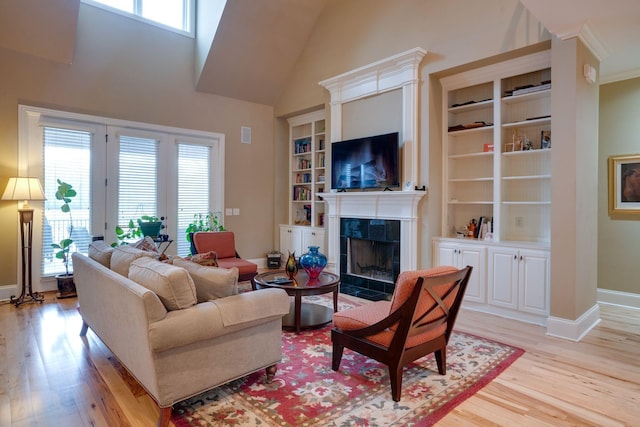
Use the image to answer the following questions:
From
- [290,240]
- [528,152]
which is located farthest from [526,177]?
[290,240]

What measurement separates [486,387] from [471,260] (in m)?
2.04

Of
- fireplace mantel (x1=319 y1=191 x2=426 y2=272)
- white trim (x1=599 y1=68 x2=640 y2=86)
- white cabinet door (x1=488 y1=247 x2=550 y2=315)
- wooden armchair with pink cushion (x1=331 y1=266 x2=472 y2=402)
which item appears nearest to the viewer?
wooden armchair with pink cushion (x1=331 y1=266 x2=472 y2=402)

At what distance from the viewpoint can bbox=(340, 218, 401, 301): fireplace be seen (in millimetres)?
5148

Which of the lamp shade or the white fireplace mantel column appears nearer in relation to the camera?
the lamp shade

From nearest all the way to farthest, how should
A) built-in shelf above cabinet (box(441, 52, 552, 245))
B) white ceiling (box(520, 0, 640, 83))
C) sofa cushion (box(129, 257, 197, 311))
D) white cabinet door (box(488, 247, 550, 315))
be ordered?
sofa cushion (box(129, 257, 197, 311)) < white ceiling (box(520, 0, 640, 83)) < white cabinet door (box(488, 247, 550, 315)) < built-in shelf above cabinet (box(441, 52, 552, 245))

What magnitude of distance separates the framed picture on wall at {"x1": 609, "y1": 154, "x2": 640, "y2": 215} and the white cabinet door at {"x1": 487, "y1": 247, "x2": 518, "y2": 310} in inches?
68.9

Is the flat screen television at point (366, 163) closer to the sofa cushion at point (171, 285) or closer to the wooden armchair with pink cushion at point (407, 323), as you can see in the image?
the wooden armchair with pink cushion at point (407, 323)

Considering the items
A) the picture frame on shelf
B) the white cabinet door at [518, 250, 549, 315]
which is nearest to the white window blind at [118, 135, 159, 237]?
the white cabinet door at [518, 250, 549, 315]

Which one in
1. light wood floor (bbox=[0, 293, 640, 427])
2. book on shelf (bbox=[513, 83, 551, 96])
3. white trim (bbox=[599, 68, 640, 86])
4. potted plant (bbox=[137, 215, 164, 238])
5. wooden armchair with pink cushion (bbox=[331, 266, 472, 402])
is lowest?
light wood floor (bbox=[0, 293, 640, 427])

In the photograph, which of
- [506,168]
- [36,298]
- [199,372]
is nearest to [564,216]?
[506,168]

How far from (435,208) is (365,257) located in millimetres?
1383

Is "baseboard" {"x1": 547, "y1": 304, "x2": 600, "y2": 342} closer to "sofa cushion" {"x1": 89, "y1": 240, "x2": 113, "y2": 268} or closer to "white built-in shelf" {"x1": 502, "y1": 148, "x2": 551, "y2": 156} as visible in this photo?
"white built-in shelf" {"x1": 502, "y1": 148, "x2": 551, "y2": 156}

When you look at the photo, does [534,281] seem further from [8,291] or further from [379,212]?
[8,291]

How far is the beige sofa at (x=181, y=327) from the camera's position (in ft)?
6.73
